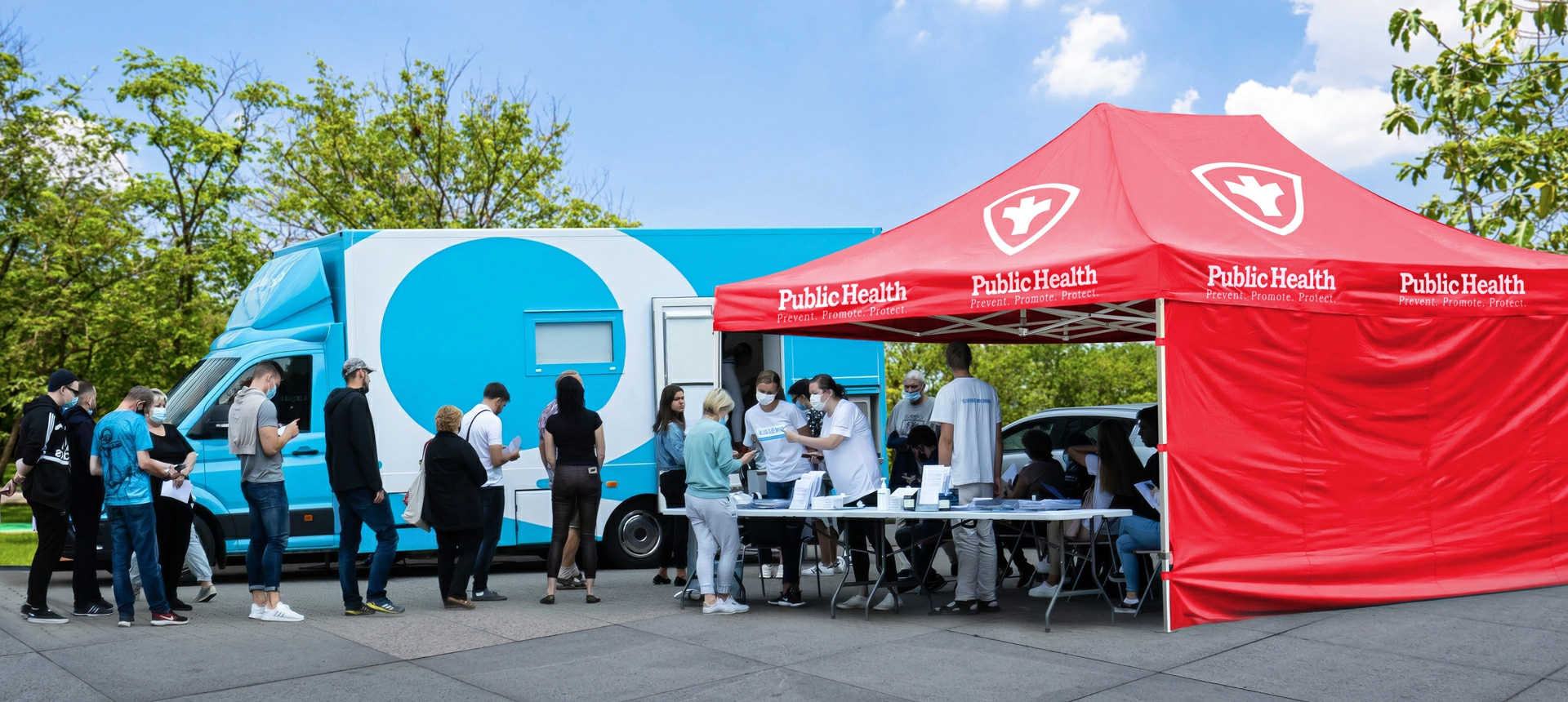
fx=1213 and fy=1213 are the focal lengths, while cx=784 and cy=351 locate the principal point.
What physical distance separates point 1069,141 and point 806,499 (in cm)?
314

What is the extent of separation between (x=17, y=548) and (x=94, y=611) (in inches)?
349

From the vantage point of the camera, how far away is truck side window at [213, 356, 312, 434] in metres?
9.77

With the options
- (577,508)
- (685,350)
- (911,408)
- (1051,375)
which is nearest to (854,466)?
(577,508)

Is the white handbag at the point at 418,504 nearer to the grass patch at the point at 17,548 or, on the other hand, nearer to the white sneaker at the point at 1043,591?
the white sneaker at the point at 1043,591

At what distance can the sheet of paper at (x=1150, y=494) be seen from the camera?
7305 millimetres

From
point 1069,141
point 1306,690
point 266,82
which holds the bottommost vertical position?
point 1306,690

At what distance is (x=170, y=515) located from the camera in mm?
8258

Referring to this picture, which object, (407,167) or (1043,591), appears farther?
(407,167)

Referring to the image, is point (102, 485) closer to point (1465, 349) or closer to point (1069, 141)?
point (1069, 141)

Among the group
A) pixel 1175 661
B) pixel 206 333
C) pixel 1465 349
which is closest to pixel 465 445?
pixel 1175 661

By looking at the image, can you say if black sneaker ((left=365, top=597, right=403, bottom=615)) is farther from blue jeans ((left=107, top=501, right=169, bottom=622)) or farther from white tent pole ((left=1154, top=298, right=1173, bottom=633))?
white tent pole ((left=1154, top=298, right=1173, bottom=633))

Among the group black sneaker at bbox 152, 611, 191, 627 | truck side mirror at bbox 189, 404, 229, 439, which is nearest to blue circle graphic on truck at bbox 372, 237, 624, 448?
truck side mirror at bbox 189, 404, 229, 439

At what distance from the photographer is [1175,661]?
6.03 m

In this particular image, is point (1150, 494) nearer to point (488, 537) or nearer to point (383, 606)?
point (488, 537)
